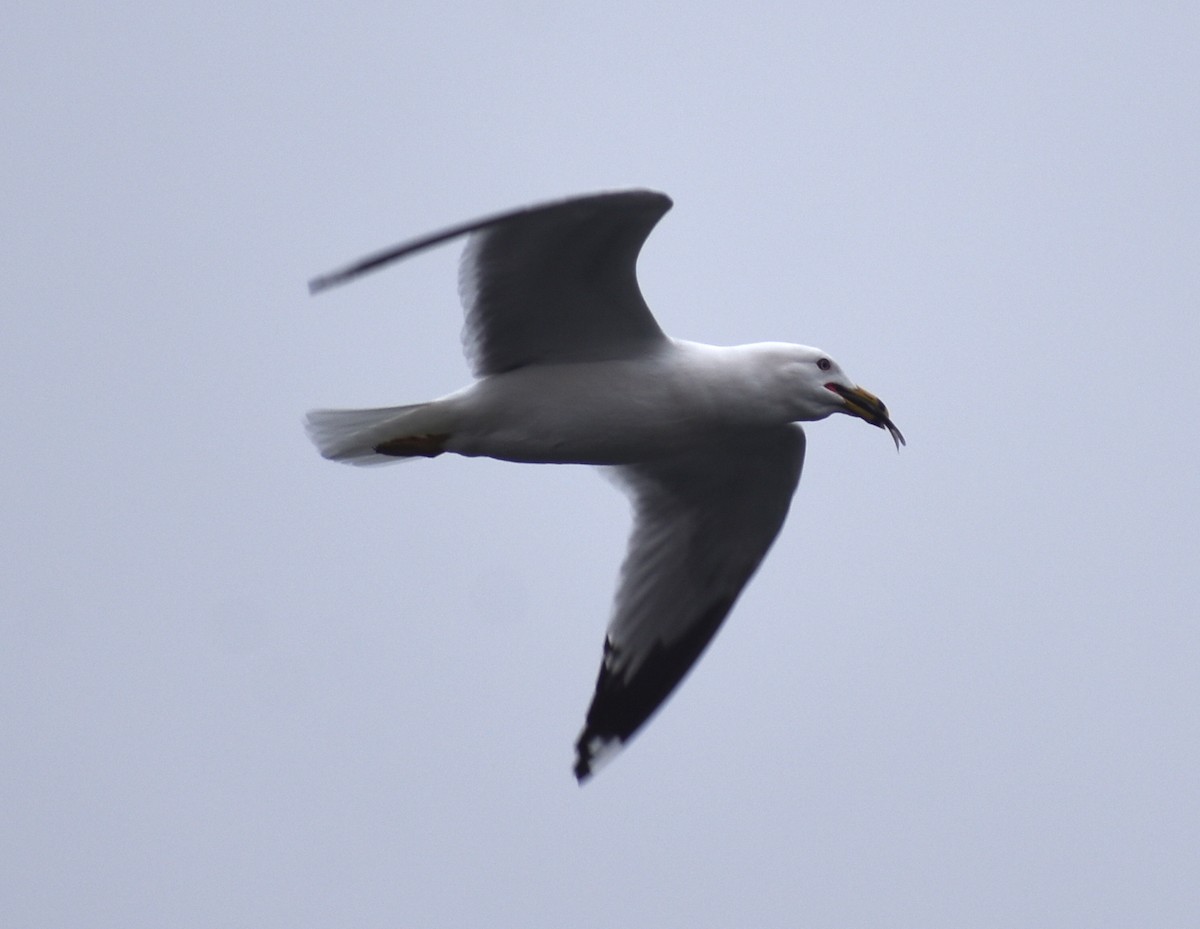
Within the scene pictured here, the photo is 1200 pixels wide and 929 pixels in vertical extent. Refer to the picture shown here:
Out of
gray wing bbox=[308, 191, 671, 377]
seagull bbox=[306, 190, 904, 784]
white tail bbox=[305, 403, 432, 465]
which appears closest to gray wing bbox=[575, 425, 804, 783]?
seagull bbox=[306, 190, 904, 784]

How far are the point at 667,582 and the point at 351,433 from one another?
71.3 inches

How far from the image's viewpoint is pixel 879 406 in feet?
24.6

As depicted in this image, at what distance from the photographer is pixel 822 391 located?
7434 mm

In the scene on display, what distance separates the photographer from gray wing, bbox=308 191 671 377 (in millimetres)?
6707

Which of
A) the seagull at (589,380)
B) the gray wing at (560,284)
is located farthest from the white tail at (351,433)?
the gray wing at (560,284)

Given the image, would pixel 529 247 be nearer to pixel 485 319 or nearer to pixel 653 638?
pixel 485 319

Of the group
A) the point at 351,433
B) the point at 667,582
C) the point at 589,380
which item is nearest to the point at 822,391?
the point at 589,380

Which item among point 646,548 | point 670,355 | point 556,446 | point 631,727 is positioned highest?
point 670,355

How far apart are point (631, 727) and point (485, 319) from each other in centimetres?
237

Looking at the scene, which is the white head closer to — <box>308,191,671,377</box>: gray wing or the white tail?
<box>308,191,671,377</box>: gray wing

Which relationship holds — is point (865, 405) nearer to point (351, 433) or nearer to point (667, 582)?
point (667, 582)

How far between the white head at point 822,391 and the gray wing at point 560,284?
1.96 feet

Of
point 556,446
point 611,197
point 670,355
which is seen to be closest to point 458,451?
point 556,446

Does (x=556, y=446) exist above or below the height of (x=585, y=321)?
below
